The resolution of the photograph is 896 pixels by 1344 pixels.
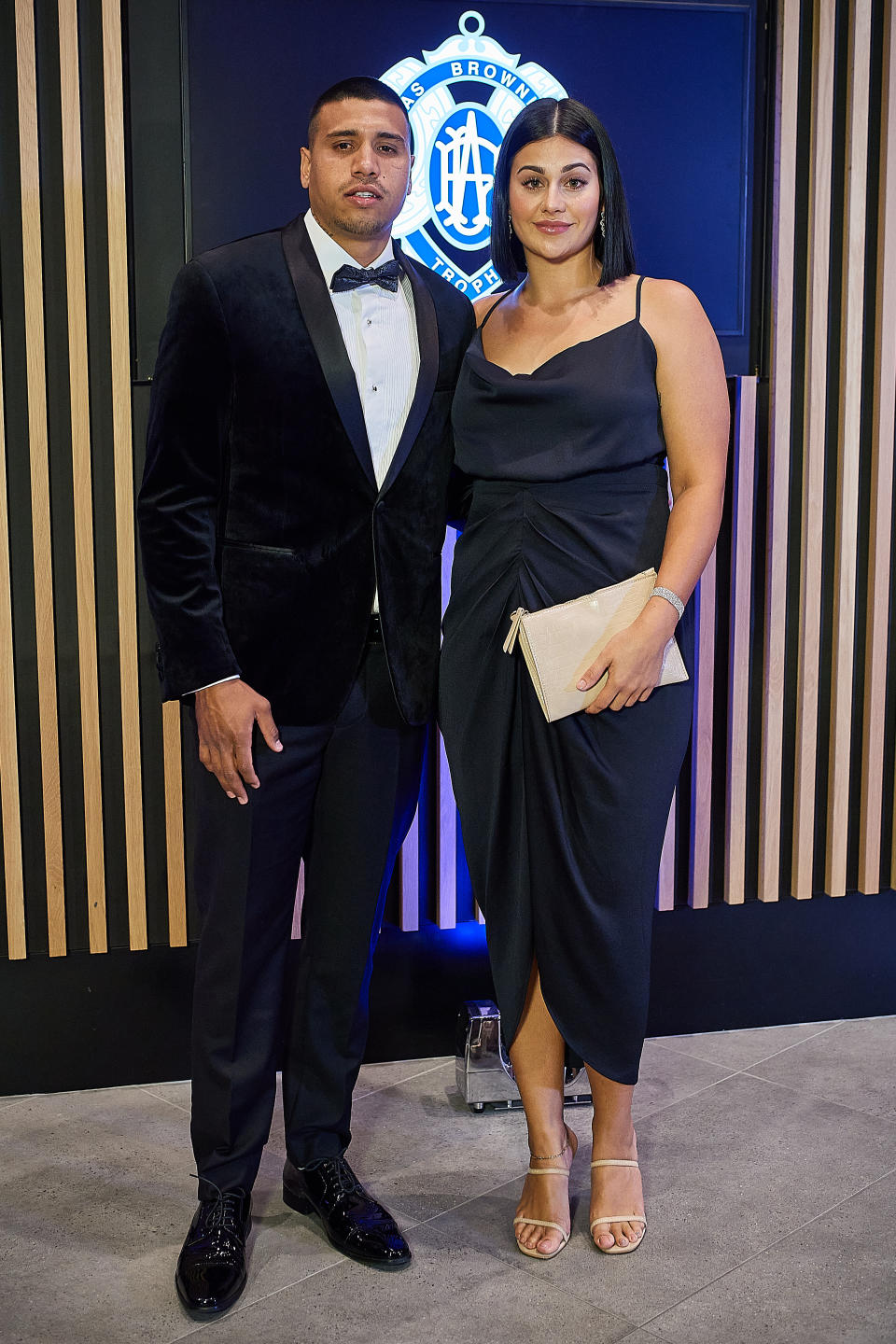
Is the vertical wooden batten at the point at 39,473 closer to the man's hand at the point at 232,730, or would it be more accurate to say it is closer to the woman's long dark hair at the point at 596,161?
the man's hand at the point at 232,730

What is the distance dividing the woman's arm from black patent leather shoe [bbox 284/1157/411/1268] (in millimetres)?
991

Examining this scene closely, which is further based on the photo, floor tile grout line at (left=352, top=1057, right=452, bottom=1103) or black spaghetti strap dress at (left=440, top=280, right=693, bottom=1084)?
floor tile grout line at (left=352, top=1057, right=452, bottom=1103)

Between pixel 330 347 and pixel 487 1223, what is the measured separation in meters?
1.63

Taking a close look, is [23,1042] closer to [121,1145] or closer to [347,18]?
[121,1145]

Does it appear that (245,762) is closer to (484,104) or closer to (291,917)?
(291,917)

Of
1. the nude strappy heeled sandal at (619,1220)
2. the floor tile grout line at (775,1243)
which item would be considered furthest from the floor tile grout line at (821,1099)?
the nude strappy heeled sandal at (619,1220)

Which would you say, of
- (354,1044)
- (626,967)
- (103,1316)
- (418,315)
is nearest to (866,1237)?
(626,967)

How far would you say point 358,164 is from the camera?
2.26 m

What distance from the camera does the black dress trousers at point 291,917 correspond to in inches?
92.0

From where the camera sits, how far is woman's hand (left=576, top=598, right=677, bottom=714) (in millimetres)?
2291

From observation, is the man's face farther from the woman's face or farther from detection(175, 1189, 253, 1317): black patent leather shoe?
detection(175, 1189, 253, 1317): black patent leather shoe

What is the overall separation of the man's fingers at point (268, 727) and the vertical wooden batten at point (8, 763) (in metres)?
0.98

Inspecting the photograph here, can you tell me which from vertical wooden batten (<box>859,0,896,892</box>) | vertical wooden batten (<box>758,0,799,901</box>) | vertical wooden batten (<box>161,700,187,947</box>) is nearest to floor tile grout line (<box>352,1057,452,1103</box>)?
vertical wooden batten (<box>161,700,187,947</box>)

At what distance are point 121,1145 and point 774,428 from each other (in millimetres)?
2281
